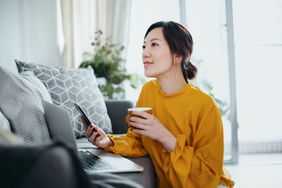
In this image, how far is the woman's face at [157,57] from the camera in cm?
146

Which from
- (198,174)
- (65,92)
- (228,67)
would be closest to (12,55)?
(65,92)

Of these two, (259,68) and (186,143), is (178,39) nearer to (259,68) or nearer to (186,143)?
(186,143)

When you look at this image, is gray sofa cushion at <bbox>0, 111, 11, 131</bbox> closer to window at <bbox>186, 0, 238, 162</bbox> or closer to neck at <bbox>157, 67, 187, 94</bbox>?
neck at <bbox>157, 67, 187, 94</bbox>

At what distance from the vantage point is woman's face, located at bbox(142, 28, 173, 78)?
1.46 metres

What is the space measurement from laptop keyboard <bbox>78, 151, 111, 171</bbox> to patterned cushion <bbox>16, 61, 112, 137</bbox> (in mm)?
757

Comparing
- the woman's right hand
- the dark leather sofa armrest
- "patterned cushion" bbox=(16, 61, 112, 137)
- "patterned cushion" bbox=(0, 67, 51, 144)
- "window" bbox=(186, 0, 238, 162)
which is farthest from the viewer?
"window" bbox=(186, 0, 238, 162)

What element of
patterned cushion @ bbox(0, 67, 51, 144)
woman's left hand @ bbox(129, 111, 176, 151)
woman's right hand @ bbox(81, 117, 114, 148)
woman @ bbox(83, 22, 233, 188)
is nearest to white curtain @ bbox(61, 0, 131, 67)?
woman @ bbox(83, 22, 233, 188)

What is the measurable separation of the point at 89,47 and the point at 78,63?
18 cm

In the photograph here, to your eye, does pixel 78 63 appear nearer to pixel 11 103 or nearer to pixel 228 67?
pixel 228 67

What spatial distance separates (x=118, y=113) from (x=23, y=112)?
1.41 meters

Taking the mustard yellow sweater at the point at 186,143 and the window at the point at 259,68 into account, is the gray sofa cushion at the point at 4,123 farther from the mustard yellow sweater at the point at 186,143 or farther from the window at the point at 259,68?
the window at the point at 259,68

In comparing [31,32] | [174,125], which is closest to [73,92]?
[174,125]

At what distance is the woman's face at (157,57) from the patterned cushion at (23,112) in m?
0.58

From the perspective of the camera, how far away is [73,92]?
205 centimetres
